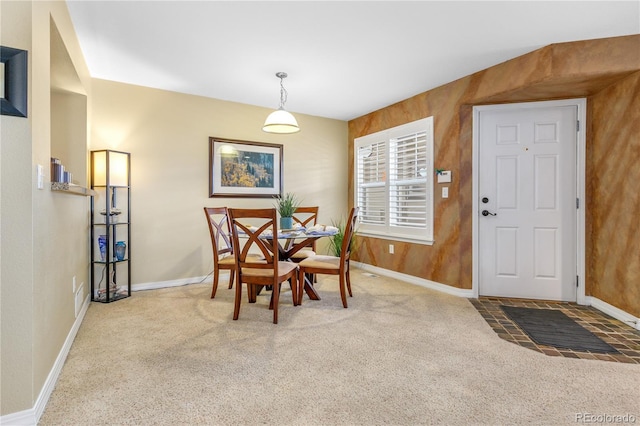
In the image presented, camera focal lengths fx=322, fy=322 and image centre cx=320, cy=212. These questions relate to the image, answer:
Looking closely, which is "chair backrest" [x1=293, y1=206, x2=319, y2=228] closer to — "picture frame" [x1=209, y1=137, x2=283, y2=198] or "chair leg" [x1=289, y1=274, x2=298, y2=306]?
"picture frame" [x1=209, y1=137, x2=283, y2=198]

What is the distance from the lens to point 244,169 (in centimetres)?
448

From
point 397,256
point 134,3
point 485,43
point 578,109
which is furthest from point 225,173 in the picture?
point 578,109

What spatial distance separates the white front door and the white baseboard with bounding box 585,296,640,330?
0.16 meters

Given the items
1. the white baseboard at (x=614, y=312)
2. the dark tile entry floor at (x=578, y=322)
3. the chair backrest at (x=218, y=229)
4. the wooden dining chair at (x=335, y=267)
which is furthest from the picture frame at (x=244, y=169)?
the white baseboard at (x=614, y=312)

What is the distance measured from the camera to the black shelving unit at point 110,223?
132 inches

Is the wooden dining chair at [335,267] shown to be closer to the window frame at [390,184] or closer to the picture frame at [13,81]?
the window frame at [390,184]

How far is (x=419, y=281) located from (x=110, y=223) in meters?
3.65

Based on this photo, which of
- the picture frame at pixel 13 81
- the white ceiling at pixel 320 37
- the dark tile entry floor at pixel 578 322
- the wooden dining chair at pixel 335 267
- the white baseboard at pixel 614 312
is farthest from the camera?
the wooden dining chair at pixel 335 267

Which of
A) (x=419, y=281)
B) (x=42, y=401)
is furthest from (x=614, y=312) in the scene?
(x=42, y=401)

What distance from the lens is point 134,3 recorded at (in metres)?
2.29

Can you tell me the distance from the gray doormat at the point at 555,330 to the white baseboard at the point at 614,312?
414 mm

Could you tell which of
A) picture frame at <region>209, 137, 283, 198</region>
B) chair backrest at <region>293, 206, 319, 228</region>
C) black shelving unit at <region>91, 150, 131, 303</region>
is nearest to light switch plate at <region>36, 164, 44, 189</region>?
black shelving unit at <region>91, 150, 131, 303</region>

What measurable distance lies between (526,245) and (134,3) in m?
4.22

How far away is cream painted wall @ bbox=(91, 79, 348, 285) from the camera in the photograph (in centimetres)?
368
